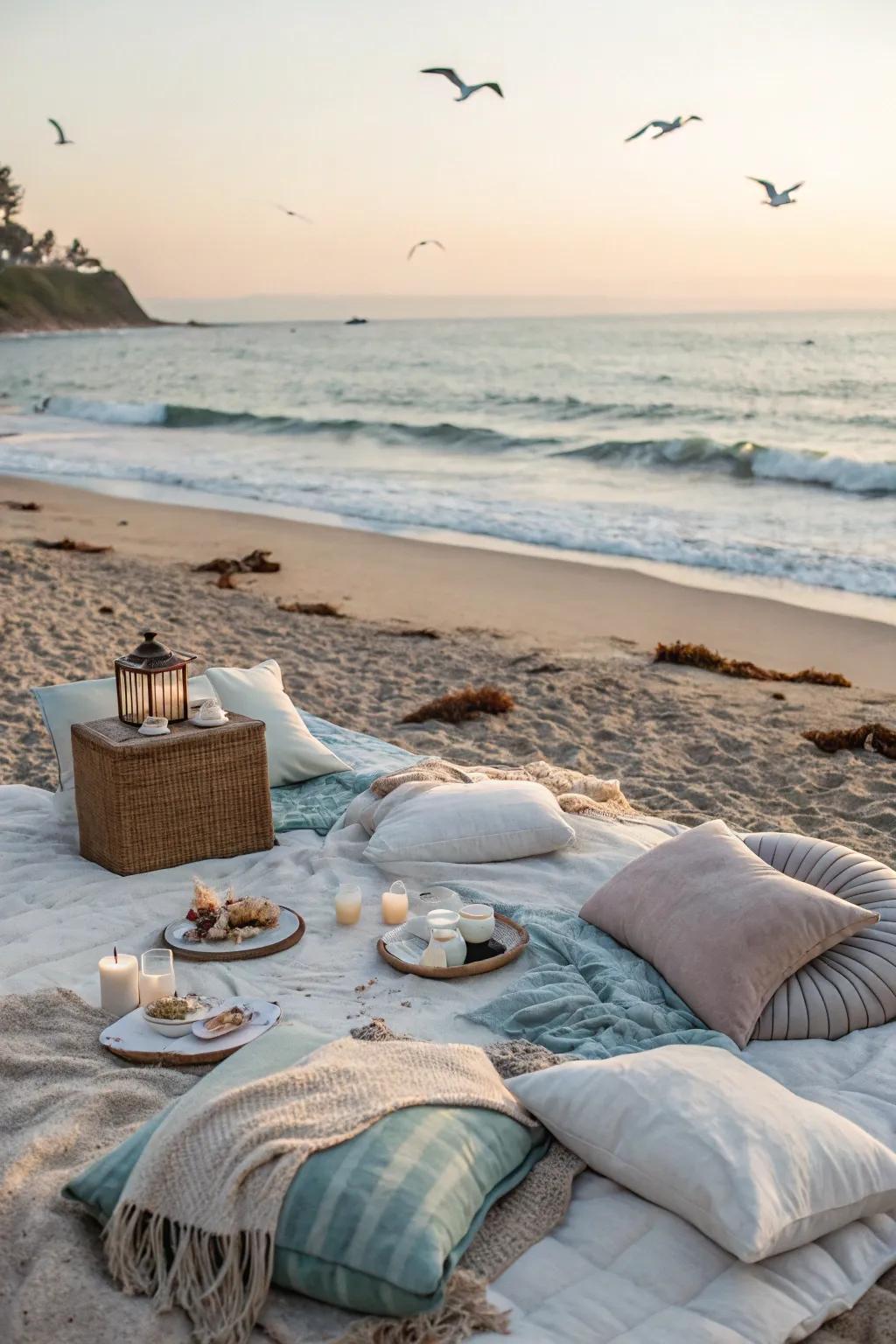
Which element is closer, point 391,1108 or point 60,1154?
point 391,1108

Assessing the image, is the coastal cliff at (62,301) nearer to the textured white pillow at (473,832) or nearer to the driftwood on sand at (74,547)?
the driftwood on sand at (74,547)

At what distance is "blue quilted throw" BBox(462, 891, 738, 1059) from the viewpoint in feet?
9.68

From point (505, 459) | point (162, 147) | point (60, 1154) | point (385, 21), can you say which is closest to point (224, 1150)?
point (60, 1154)

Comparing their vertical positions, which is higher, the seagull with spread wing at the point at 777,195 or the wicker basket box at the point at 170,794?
the seagull with spread wing at the point at 777,195

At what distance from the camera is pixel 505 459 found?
20.1 metres

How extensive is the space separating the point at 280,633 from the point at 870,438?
55.1 feet

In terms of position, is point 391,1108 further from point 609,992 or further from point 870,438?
point 870,438

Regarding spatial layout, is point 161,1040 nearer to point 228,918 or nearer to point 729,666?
point 228,918

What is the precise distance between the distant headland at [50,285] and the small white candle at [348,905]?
81911 mm

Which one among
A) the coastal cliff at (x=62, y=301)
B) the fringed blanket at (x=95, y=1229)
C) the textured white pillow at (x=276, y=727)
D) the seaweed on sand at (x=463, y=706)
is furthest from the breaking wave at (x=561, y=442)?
the coastal cliff at (x=62, y=301)

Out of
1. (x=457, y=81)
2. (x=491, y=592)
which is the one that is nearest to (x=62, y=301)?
(x=457, y=81)

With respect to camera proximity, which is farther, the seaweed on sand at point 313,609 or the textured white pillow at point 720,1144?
the seaweed on sand at point 313,609

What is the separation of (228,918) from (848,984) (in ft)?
5.82

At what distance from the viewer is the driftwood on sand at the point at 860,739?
5.78 m
